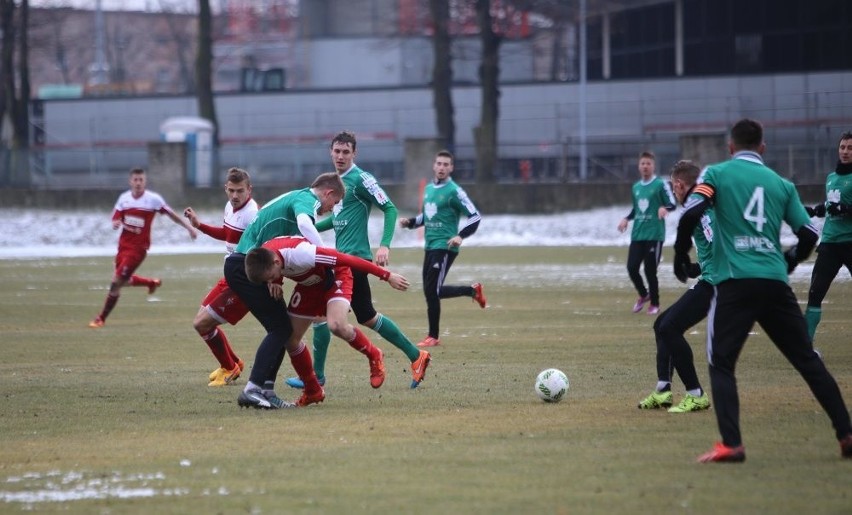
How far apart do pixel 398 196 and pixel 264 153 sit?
5.79 meters

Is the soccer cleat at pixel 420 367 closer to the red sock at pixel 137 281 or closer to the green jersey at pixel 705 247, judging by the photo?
the green jersey at pixel 705 247

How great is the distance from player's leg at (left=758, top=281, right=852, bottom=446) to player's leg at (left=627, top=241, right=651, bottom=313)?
10.0 m

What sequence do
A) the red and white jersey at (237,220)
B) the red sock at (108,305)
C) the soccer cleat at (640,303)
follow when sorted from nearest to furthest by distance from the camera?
1. the red and white jersey at (237,220)
2. the red sock at (108,305)
3. the soccer cleat at (640,303)

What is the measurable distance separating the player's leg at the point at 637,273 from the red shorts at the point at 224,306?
26.1ft

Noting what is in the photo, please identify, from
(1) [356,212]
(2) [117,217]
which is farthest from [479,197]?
(1) [356,212]

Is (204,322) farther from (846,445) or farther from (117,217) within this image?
(117,217)

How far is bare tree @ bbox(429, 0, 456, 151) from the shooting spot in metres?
42.2

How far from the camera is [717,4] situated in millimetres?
47344

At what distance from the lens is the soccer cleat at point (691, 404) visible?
9133mm

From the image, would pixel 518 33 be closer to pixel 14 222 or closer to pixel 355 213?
pixel 14 222

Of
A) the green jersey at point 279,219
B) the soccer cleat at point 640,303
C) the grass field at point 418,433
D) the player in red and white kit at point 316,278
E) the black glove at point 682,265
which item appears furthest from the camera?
the soccer cleat at point 640,303

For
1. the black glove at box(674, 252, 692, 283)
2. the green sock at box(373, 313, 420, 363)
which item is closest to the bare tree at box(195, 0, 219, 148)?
the green sock at box(373, 313, 420, 363)

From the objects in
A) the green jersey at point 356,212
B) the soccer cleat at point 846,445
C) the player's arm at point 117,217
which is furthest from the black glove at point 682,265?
the player's arm at point 117,217

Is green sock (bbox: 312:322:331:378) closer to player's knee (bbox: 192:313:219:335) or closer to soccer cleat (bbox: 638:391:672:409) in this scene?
player's knee (bbox: 192:313:219:335)
